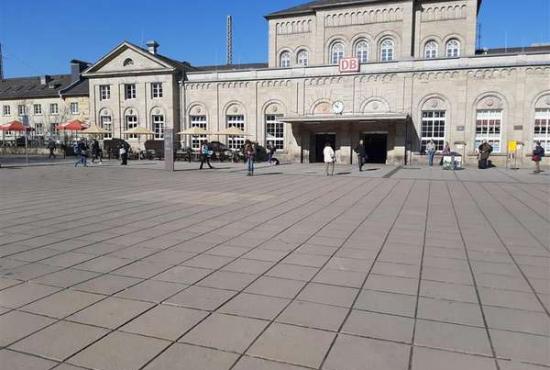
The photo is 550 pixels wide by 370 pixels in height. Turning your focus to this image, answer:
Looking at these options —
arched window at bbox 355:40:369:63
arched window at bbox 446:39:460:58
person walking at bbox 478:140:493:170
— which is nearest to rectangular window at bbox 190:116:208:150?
arched window at bbox 355:40:369:63

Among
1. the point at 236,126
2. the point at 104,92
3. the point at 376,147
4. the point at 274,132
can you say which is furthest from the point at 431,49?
the point at 104,92

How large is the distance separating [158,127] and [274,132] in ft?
38.9

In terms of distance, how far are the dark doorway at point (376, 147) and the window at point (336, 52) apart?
8.74 metres

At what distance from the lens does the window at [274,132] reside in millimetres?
35938

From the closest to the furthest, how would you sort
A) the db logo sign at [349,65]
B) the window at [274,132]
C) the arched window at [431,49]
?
the db logo sign at [349,65] → the window at [274,132] → the arched window at [431,49]

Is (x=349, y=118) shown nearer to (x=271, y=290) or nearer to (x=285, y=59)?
(x=285, y=59)

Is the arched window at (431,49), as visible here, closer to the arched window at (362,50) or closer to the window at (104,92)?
the arched window at (362,50)

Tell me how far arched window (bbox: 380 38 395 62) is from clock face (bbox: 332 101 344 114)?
25.3 ft

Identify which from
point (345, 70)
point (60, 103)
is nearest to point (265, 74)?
point (345, 70)

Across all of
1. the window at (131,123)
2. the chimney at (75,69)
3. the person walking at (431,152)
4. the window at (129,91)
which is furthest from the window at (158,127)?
the person walking at (431,152)

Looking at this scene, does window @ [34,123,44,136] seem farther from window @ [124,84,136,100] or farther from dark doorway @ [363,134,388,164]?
dark doorway @ [363,134,388,164]

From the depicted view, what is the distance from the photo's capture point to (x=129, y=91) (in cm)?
4094

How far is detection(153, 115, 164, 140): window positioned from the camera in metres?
39.8

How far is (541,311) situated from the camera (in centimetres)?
414
